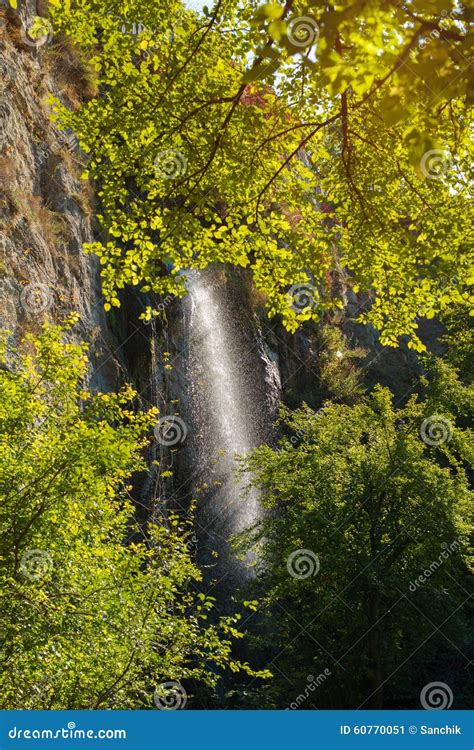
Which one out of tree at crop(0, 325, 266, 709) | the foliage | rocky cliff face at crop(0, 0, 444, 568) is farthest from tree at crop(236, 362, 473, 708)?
the foliage

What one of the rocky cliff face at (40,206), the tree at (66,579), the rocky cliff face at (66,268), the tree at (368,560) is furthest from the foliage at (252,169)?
the tree at (368,560)

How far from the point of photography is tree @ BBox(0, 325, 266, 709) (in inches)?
229

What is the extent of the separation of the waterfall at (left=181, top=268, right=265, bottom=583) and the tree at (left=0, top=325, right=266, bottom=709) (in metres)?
10.4

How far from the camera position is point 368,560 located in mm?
13992

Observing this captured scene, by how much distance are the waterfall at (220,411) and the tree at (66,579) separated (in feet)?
34.1

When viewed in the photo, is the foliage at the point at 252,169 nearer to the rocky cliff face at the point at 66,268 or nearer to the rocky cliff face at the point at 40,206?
the rocky cliff face at the point at 66,268

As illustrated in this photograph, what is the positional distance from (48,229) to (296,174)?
820 centimetres

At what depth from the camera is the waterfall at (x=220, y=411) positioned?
18.7 metres

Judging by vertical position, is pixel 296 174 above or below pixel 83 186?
above

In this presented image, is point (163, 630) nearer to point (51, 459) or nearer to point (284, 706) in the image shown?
point (51, 459)

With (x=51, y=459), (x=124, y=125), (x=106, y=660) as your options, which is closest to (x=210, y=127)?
(x=124, y=125)

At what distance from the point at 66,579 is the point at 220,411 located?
574 inches

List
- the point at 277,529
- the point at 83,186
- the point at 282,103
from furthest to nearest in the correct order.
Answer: the point at 83,186, the point at 277,529, the point at 282,103

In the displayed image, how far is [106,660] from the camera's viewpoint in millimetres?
6395
